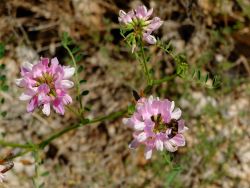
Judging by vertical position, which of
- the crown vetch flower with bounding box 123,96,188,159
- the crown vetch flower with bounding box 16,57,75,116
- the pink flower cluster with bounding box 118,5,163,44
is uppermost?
the pink flower cluster with bounding box 118,5,163,44

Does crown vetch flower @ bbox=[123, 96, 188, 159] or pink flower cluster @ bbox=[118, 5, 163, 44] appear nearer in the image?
crown vetch flower @ bbox=[123, 96, 188, 159]

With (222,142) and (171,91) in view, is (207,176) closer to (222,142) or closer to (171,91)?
(222,142)

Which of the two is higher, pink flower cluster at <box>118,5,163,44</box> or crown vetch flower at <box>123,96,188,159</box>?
pink flower cluster at <box>118,5,163,44</box>

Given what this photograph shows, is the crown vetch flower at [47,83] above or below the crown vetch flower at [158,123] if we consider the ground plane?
above

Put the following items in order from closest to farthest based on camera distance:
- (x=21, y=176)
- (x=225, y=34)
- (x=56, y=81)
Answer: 1. (x=56, y=81)
2. (x=21, y=176)
3. (x=225, y=34)

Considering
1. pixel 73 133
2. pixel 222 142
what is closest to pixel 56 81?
pixel 73 133
